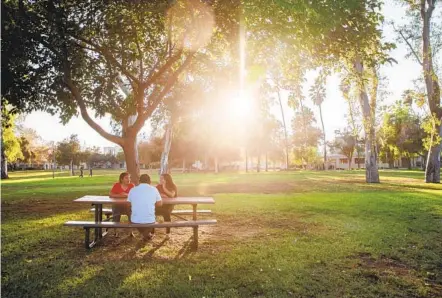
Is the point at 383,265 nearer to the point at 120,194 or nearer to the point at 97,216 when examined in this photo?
the point at 120,194

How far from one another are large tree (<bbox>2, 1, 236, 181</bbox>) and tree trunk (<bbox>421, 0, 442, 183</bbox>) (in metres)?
21.8

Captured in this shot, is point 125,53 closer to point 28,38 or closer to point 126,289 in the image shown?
point 28,38

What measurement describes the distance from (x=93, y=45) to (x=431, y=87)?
27.1m

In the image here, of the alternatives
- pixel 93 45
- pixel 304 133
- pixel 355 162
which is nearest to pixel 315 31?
pixel 93 45

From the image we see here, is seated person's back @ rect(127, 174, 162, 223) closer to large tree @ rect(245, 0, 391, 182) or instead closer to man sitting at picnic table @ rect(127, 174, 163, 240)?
man sitting at picnic table @ rect(127, 174, 163, 240)

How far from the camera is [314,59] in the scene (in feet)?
39.6

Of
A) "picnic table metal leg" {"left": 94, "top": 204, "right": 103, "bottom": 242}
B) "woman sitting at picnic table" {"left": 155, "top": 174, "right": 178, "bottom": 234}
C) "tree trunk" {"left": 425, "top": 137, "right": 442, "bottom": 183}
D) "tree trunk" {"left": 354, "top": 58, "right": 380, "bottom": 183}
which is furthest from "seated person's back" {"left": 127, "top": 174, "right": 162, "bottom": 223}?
"tree trunk" {"left": 425, "top": 137, "right": 442, "bottom": 183}

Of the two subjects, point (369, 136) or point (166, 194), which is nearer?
point (166, 194)

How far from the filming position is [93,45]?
42.8ft

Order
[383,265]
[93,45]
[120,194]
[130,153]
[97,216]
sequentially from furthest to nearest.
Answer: [130,153], [93,45], [120,194], [97,216], [383,265]

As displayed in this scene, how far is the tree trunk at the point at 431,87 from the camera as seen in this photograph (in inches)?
1124

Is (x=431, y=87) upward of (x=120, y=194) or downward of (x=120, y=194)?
upward

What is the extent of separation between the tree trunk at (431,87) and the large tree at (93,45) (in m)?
21.8

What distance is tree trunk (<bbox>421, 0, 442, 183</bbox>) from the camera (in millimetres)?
28547
